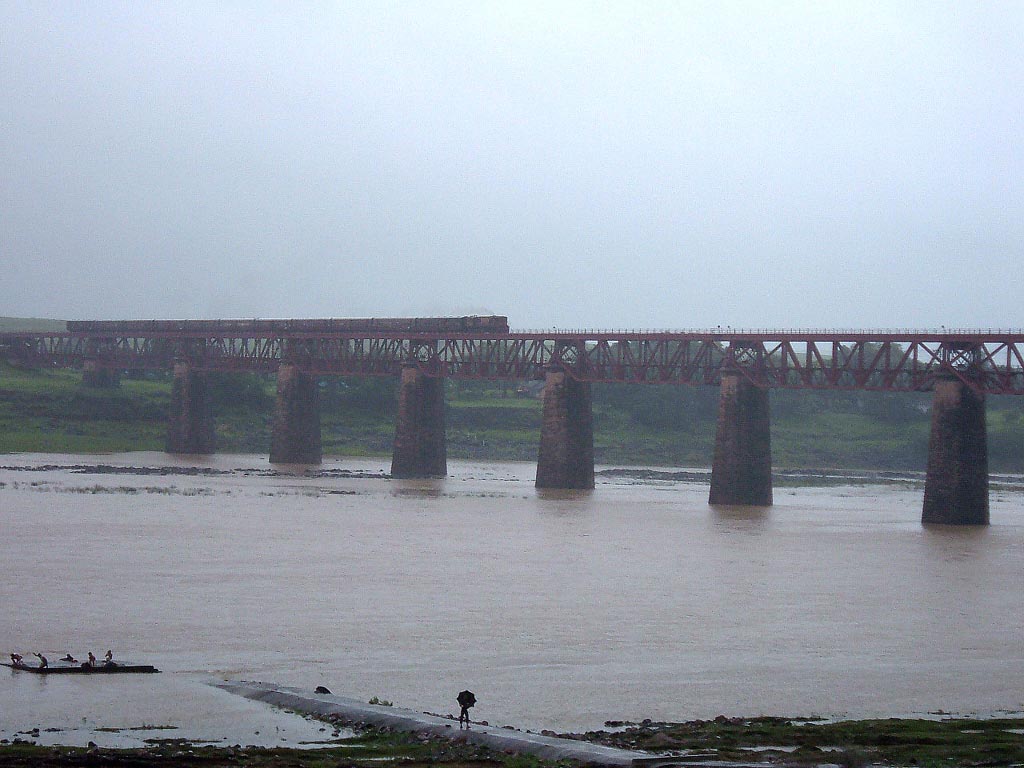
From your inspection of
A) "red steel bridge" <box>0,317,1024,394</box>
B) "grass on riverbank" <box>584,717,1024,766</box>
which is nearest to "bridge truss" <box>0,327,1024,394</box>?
"red steel bridge" <box>0,317,1024,394</box>

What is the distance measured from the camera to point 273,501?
64.9 meters

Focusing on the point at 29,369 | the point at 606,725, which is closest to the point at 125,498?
the point at 606,725

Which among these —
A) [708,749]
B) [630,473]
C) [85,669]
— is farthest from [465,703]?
[630,473]

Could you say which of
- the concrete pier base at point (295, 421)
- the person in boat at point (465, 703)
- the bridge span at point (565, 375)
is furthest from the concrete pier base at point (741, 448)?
the person in boat at point (465, 703)

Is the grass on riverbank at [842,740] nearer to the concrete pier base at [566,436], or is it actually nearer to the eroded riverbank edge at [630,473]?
the concrete pier base at [566,436]

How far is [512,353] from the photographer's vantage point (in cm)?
9956

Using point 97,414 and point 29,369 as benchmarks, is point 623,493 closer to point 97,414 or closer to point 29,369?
point 97,414

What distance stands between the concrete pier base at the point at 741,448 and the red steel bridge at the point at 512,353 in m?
0.98

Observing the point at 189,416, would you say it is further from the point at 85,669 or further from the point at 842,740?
the point at 842,740

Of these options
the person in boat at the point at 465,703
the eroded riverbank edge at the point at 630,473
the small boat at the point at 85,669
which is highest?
the eroded riverbank edge at the point at 630,473

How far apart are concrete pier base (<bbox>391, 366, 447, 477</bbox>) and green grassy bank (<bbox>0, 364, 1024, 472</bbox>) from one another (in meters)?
23.2

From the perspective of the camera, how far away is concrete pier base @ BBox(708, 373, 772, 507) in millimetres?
73562

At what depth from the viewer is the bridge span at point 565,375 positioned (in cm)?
6475

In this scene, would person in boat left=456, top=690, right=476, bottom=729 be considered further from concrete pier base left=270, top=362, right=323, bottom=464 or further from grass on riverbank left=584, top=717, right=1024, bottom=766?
concrete pier base left=270, top=362, right=323, bottom=464
